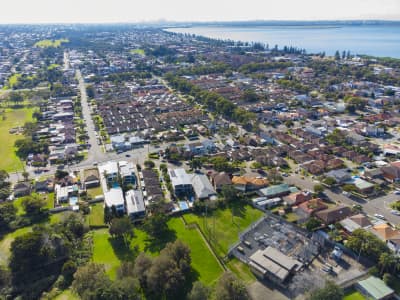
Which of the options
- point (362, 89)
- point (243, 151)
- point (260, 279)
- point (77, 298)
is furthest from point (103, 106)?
point (362, 89)

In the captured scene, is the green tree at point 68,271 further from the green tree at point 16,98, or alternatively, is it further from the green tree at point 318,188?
the green tree at point 16,98

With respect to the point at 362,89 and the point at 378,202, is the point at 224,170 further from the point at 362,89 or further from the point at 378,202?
the point at 362,89

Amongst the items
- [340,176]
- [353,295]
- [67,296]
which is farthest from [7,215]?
[340,176]

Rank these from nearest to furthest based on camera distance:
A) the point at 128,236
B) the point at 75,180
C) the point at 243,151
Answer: the point at 128,236 < the point at 75,180 < the point at 243,151

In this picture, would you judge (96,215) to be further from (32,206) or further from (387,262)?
(387,262)

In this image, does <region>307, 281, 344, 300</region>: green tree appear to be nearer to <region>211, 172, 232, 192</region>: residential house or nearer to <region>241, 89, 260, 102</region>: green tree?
<region>211, 172, 232, 192</region>: residential house

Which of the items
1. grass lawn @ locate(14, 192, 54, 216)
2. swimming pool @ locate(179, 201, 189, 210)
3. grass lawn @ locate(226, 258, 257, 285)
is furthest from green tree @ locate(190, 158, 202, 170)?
grass lawn @ locate(14, 192, 54, 216)
